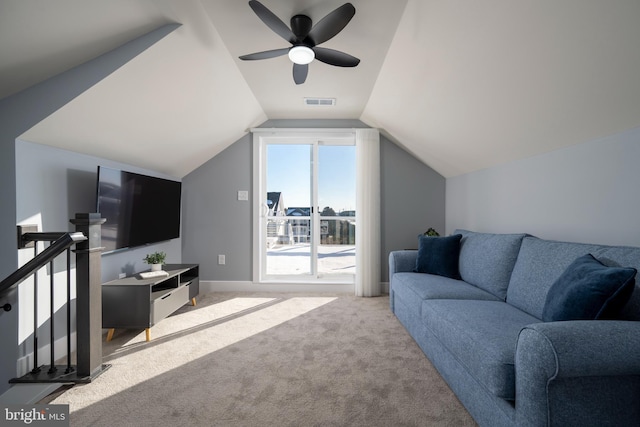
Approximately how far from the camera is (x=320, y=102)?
3.60 metres

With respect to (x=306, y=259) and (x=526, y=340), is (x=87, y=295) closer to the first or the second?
(x=526, y=340)

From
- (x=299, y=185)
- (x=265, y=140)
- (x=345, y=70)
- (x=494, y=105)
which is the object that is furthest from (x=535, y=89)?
(x=265, y=140)

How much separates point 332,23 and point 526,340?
6.43 feet

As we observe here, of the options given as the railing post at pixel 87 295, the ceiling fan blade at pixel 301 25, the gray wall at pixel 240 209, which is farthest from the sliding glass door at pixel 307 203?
the railing post at pixel 87 295

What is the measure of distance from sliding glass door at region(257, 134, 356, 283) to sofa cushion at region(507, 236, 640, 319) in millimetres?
2421

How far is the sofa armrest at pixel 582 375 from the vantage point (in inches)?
42.2

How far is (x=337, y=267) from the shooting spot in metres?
4.44

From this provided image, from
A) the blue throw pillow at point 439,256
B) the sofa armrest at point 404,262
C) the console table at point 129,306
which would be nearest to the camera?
the console table at point 129,306

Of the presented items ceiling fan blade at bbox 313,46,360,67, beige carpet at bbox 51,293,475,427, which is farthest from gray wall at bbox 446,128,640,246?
ceiling fan blade at bbox 313,46,360,67

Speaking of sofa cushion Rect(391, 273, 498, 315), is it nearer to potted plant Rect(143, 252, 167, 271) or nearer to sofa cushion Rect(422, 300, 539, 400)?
sofa cushion Rect(422, 300, 539, 400)

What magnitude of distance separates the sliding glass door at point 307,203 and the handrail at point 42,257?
254 centimetres

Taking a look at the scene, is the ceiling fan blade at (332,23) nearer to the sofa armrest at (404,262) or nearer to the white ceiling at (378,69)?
the white ceiling at (378,69)

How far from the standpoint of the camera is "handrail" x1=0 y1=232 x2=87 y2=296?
1.37m

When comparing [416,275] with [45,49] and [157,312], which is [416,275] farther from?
[45,49]
